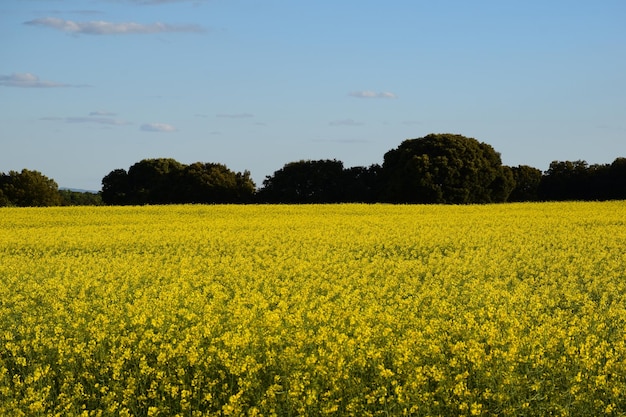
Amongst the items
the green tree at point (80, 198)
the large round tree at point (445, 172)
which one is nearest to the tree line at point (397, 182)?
the large round tree at point (445, 172)

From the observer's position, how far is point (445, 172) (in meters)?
69.7

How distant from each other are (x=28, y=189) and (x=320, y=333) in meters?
72.4

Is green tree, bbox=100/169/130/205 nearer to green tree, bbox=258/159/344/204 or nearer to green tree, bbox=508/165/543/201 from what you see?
green tree, bbox=258/159/344/204

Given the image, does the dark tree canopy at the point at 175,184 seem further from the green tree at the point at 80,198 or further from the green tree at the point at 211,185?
the green tree at the point at 80,198

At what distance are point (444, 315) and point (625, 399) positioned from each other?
3834 millimetres

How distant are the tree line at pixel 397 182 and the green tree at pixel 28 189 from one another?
0.09m

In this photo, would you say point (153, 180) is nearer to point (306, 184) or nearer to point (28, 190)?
point (28, 190)

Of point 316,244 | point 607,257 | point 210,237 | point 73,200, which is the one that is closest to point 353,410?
point 607,257

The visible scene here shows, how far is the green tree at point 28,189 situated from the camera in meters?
76.3

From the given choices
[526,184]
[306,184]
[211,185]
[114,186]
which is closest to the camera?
[211,185]

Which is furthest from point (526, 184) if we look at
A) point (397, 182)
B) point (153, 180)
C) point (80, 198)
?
point (80, 198)

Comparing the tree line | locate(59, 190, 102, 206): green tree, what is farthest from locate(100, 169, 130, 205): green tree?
locate(59, 190, 102, 206): green tree

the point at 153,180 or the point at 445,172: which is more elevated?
the point at 445,172

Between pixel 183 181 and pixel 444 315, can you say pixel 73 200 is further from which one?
pixel 444 315
